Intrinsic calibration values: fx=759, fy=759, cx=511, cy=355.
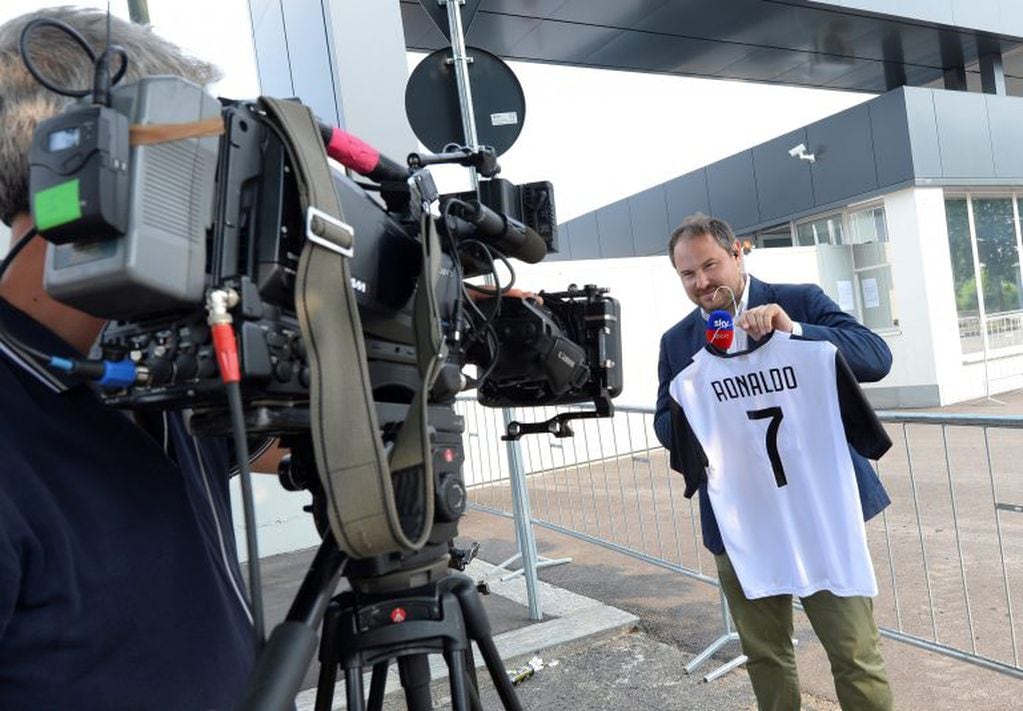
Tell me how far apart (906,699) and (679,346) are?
69.0 inches

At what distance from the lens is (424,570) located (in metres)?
1.11

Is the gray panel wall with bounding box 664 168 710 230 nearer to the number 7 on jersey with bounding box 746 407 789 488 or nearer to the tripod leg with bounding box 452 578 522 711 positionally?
the number 7 on jersey with bounding box 746 407 789 488

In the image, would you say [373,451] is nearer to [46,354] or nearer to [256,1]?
[46,354]

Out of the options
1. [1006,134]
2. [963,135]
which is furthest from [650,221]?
[1006,134]

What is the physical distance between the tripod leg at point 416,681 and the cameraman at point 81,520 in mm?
218

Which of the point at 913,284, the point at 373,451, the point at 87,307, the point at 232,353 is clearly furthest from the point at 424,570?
the point at 913,284

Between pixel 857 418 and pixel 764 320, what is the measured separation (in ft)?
1.46

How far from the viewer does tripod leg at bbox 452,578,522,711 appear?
114cm

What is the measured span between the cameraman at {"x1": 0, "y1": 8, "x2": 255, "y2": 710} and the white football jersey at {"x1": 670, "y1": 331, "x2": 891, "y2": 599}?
1946 millimetres

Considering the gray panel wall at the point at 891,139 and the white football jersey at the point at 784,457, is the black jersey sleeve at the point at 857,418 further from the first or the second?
the gray panel wall at the point at 891,139

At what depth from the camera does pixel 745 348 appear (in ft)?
8.71

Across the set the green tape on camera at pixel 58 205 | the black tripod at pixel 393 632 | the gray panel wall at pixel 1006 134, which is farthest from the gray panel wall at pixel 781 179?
the green tape on camera at pixel 58 205

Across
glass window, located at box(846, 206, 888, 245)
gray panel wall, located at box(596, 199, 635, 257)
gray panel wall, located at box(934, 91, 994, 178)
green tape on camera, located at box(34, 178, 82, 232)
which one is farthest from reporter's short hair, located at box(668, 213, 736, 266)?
gray panel wall, located at box(596, 199, 635, 257)

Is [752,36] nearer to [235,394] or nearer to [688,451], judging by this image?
[688,451]
